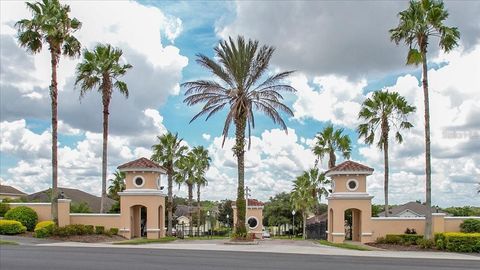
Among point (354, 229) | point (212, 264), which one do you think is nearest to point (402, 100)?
point (354, 229)

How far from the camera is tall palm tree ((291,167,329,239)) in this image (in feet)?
206

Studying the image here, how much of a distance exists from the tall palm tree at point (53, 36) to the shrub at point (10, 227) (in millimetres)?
2318

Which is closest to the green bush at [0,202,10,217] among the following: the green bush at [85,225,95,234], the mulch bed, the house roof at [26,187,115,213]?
the green bush at [85,225,95,234]

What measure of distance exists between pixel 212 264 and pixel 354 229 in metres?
25.9

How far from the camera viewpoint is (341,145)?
53.5m

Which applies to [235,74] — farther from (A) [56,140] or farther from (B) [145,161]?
(A) [56,140]

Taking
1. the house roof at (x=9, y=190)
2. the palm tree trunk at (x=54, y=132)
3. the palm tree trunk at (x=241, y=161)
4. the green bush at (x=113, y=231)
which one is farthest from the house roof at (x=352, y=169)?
the house roof at (x=9, y=190)

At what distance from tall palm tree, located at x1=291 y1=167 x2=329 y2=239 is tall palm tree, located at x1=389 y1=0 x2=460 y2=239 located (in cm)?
2799

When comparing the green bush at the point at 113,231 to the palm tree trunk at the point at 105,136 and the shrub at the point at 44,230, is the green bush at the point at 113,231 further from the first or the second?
the shrub at the point at 44,230

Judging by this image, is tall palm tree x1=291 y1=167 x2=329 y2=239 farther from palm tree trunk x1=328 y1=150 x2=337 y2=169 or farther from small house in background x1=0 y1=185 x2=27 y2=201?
small house in background x1=0 y1=185 x2=27 y2=201

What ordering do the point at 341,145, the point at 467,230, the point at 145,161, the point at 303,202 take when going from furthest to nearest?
the point at 303,202 → the point at 341,145 → the point at 145,161 → the point at 467,230

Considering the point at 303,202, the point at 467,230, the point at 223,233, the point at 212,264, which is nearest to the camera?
the point at 212,264

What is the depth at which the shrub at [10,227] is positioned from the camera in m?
32.3

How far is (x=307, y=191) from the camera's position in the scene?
6744 centimetres
